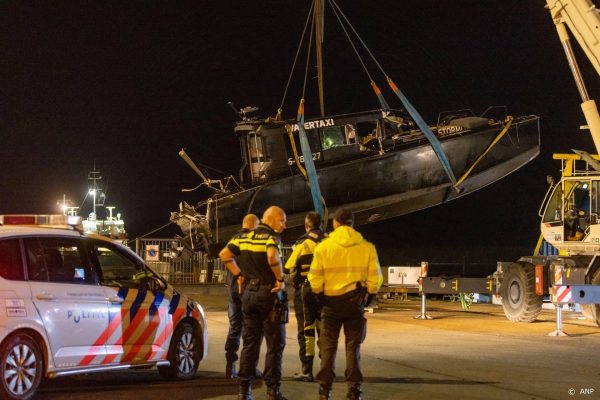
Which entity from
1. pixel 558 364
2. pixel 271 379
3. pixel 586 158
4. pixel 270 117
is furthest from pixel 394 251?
pixel 271 379

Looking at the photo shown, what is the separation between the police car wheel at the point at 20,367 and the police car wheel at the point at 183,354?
5.82 ft

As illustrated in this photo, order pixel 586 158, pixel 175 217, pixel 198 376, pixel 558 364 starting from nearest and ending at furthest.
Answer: pixel 198 376 < pixel 558 364 < pixel 586 158 < pixel 175 217

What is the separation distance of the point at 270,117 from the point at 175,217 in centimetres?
394

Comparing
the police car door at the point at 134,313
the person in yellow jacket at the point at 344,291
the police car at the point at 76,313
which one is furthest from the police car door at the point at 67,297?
Result: the person in yellow jacket at the point at 344,291

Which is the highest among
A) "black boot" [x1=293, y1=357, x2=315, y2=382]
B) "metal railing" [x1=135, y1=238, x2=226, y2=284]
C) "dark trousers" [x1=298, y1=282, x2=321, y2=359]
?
"metal railing" [x1=135, y1=238, x2=226, y2=284]

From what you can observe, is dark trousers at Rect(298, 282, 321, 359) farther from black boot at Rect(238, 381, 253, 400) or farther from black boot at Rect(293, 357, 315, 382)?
black boot at Rect(238, 381, 253, 400)

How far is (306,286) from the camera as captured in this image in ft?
28.2

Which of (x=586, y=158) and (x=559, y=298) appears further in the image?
(x=586, y=158)

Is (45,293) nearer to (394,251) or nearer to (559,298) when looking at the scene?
(559,298)

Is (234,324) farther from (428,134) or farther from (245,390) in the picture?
(428,134)

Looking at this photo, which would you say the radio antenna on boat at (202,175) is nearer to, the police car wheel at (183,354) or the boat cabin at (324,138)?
the boat cabin at (324,138)

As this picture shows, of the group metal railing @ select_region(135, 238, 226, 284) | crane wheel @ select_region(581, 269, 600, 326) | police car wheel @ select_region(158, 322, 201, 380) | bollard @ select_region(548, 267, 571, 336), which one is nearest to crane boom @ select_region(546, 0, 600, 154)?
bollard @ select_region(548, 267, 571, 336)

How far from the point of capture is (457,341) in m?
12.9

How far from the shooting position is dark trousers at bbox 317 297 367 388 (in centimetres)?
696
